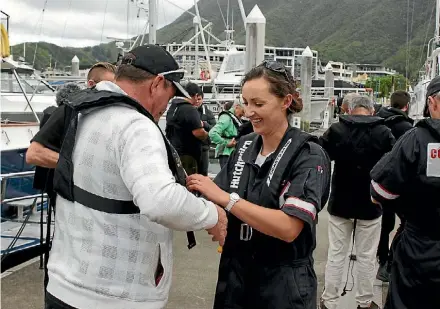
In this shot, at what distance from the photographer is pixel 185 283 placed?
16.2 ft

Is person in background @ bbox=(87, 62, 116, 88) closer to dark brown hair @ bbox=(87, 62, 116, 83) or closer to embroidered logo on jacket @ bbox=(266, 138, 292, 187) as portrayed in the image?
dark brown hair @ bbox=(87, 62, 116, 83)

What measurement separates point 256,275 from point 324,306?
2566 millimetres

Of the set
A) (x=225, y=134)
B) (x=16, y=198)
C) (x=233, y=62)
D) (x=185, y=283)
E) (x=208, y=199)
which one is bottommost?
(x=185, y=283)

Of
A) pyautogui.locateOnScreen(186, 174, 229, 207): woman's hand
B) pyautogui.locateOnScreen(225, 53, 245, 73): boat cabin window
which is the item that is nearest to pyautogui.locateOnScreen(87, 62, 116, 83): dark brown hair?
pyautogui.locateOnScreen(186, 174, 229, 207): woman's hand

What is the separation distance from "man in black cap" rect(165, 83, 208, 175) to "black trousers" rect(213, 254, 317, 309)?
14.0 ft

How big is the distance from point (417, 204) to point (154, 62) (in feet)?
4.91

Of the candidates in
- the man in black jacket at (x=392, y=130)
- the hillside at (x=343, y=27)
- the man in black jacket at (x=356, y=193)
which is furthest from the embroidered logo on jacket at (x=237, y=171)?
the hillside at (x=343, y=27)

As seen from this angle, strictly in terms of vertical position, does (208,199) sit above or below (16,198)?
above

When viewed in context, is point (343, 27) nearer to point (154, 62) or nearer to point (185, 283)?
point (185, 283)

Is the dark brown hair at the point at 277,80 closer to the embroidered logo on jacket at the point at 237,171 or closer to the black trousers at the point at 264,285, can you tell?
the embroidered logo on jacket at the point at 237,171

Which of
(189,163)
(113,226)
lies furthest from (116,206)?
(189,163)

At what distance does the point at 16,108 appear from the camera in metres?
10.4

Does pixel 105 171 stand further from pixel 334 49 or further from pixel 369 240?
pixel 334 49

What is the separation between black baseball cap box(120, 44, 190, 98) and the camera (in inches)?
75.2
